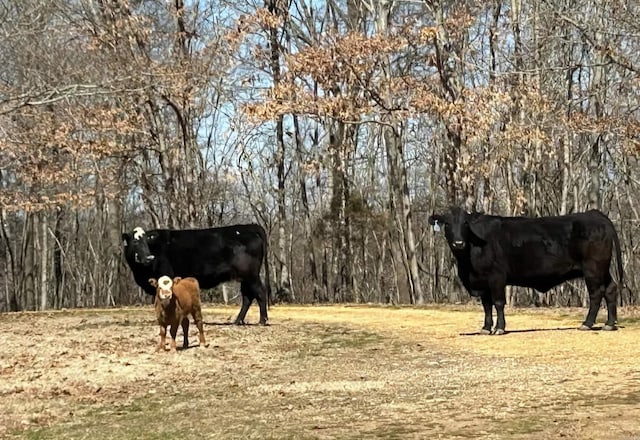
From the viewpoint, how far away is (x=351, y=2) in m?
34.8

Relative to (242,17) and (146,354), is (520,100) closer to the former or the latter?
(242,17)

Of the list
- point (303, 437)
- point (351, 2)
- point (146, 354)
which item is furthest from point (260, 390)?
point (351, 2)

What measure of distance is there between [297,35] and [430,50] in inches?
272

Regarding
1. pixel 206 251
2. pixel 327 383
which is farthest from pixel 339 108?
pixel 327 383

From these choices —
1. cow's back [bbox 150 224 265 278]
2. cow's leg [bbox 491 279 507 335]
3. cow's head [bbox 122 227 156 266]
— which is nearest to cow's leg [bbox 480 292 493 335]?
cow's leg [bbox 491 279 507 335]

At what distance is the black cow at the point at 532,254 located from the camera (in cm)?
1299

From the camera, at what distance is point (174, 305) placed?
1190 centimetres

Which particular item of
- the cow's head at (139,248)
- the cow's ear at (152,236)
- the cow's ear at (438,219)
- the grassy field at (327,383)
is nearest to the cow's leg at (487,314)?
the grassy field at (327,383)

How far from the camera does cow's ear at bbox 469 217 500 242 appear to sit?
13289mm

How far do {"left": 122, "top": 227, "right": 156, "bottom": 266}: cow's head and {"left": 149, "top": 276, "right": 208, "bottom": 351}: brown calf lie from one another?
Answer: 10.3 feet

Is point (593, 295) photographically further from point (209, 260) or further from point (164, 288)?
point (209, 260)

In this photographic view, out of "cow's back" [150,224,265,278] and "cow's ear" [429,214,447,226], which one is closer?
"cow's ear" [429,214,447,226]

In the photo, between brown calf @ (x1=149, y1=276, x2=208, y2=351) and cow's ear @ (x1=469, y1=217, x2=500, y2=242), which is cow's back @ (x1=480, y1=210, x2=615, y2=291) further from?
brown calf @ (x1=149, y1=276, x2=208, y2=351)

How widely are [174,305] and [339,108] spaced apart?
1196 cm
